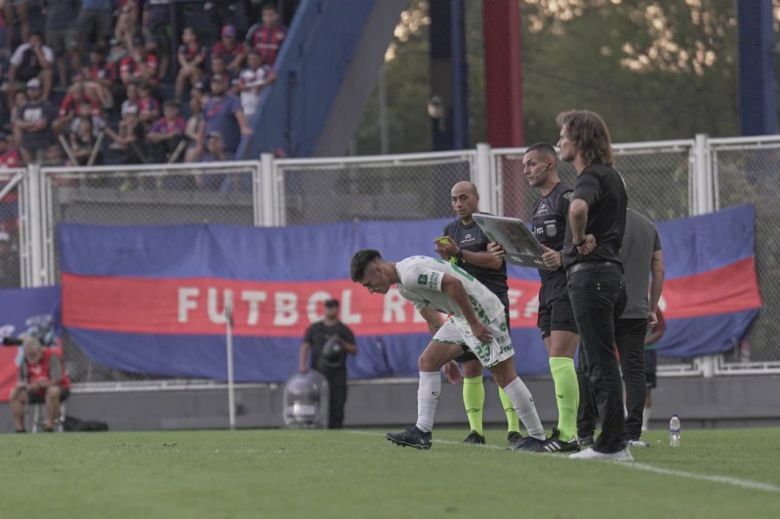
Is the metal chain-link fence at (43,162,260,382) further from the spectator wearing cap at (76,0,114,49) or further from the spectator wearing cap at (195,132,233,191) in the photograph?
the spectator wearing cap at (76,0,114,49)

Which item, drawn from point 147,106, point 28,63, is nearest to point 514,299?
point 147,106

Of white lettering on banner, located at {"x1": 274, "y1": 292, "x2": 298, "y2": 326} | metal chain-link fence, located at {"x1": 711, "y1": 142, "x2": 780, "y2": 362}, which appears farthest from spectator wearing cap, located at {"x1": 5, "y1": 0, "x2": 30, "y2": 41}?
metal chain-link fence, located at {"x1": 711, "y1": 142, "x2": 780, "y2": 362}

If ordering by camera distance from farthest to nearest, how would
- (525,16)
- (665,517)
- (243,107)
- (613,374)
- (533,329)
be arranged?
1. (525,16)
2. (243,107)
3. (533,329)
4. (613,374)
5. (665,517)

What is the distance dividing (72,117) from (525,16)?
45.0m

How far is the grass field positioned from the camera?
847 centimetres

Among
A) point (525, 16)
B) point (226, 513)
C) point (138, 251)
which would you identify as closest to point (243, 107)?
point (138, 251)

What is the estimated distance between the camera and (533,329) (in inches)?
828

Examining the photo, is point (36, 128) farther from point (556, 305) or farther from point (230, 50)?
point (556, 305)

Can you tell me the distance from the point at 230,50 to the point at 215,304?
21.9 ft

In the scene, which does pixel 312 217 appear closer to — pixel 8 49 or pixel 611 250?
pixel 8 49

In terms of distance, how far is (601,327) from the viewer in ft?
34.7

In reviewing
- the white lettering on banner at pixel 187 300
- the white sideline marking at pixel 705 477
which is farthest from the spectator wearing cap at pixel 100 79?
the white sideline marking at pixel 705 477

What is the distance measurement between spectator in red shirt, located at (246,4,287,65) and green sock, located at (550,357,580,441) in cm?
1592

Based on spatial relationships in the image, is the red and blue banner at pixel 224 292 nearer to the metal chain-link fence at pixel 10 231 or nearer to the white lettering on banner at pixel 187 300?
the white lettering on banner at pixel 187 300
